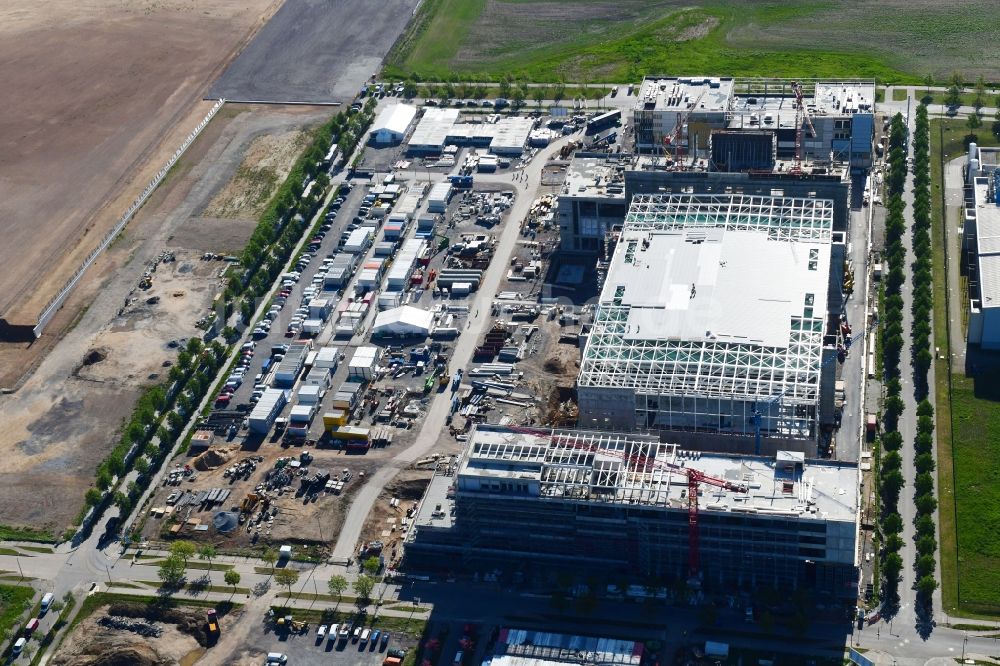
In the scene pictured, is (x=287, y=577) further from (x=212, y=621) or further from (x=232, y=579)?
(x=212, y=621)

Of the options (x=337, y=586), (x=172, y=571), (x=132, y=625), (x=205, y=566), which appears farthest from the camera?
(x=205, y=566)

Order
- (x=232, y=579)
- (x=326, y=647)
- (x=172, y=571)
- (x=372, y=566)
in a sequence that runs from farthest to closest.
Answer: (x=172, y=571), (x=232, y=579), (x=372, y=566), (x=326, y=647)

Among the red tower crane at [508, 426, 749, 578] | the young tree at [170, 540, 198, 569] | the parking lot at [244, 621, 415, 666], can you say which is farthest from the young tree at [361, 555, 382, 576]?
the red tower crane at [508, 426, 749, 578]

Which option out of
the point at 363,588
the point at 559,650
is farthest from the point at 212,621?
the point at 559,650

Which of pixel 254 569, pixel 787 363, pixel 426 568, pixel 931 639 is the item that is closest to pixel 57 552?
pixel 254 569

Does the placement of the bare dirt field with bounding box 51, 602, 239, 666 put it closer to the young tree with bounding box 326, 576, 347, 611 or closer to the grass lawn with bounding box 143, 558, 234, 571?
the grass lawn with bounding box 143, 558, 234, 571

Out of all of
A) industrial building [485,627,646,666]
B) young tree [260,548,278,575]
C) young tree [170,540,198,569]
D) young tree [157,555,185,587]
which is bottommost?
industrial building [485,627,646,666]
